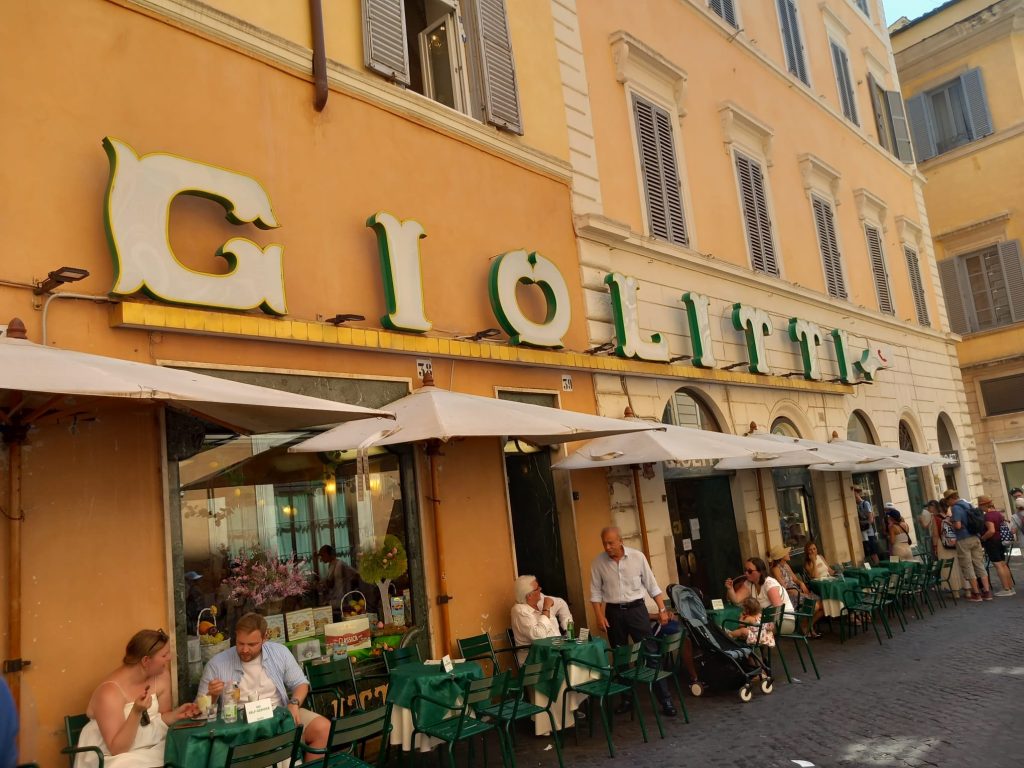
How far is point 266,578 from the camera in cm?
618

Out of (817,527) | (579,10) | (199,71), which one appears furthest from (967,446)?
(199,71)

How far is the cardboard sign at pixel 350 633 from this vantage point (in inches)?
253

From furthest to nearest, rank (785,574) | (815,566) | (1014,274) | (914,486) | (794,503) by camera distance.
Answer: (1014,274)
(914,486)
(794,503)
(815,566)
(785,574)

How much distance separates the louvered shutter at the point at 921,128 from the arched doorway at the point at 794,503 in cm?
1541

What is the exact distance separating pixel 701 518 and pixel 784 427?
2.59 metres

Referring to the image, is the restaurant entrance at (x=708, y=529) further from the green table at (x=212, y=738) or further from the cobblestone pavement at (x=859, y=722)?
the green table at (x=212, y=738)

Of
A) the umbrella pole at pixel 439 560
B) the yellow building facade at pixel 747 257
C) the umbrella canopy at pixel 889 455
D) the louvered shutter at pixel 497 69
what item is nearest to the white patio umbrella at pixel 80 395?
the umbrella pole at pixel 439 560

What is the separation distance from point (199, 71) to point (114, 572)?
372 centimetres

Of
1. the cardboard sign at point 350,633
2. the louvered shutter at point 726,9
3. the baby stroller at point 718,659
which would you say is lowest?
the baby stroller at point 718,659

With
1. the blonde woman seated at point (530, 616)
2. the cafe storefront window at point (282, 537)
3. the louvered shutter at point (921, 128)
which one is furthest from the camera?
the louvered shutter at point (921, 128)

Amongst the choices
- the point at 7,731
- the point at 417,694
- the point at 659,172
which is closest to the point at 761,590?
the point at 417,694

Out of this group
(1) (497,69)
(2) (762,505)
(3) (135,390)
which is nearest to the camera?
(3) (135,390)

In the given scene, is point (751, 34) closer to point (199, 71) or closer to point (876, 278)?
point (876, 278)

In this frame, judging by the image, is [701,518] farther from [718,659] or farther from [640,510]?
[718,659]
